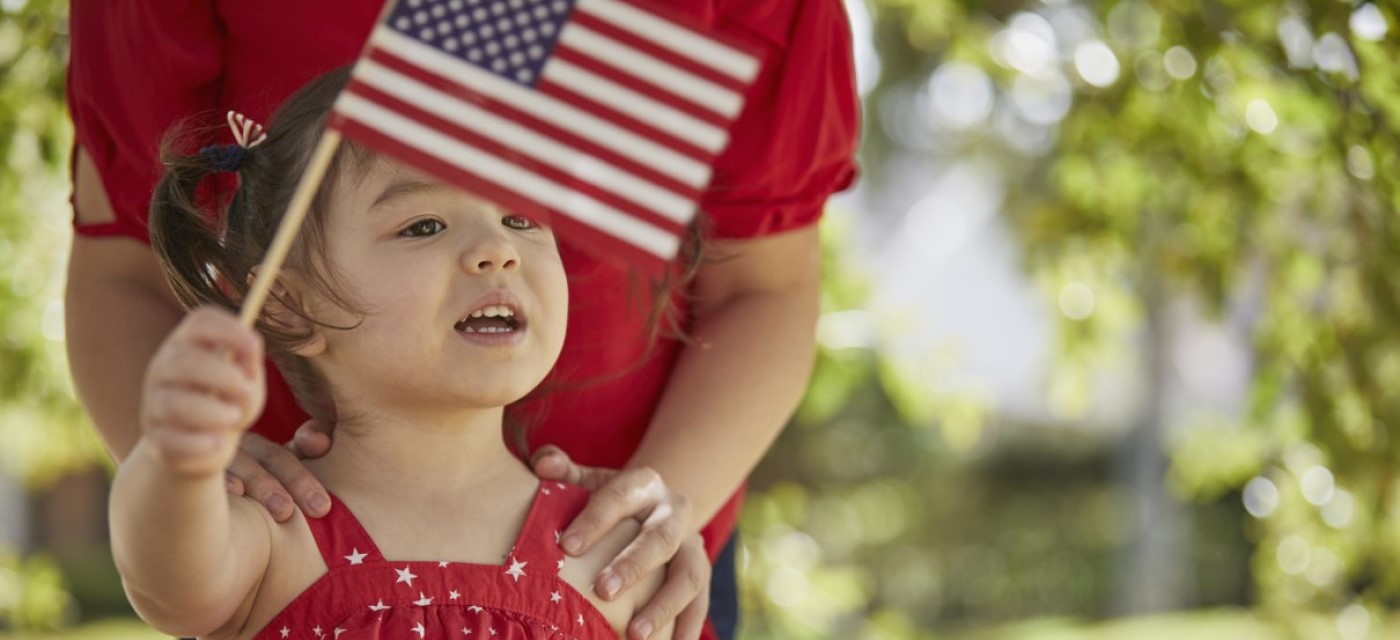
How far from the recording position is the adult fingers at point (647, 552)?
1.97 m

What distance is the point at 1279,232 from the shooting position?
4246 mm

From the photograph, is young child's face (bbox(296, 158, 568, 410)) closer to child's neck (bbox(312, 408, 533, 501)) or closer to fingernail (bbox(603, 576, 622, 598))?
child's neck (bbox(312, 408, 533, 501))

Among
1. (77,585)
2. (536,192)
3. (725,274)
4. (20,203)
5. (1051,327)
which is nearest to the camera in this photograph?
(536,192)

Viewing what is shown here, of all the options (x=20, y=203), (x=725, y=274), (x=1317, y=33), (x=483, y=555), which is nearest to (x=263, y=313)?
(x=483, y=555)

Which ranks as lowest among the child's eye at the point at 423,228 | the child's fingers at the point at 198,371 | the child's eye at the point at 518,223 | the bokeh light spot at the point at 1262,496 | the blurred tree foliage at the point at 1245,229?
the bokeh light spot at the point at 1262,496

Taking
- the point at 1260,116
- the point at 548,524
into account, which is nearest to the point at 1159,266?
the point at 1260,116

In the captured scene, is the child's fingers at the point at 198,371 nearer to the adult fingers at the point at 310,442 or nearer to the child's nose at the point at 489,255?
the child's nose at the point at 489,255

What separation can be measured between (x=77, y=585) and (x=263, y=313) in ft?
44.2

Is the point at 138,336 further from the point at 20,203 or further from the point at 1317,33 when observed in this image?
the point at 20,203

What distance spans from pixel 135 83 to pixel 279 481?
64 centimetres

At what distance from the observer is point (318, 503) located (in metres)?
1.89

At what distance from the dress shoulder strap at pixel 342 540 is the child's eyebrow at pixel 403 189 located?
1.11 feet

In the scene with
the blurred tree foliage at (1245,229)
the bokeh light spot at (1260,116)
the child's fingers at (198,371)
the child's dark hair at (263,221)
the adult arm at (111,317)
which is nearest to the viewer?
the child's fingers at (198,371)

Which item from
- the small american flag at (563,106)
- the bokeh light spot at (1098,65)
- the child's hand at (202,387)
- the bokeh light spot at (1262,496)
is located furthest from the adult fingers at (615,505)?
the bokeh light spot at (1262,496)
